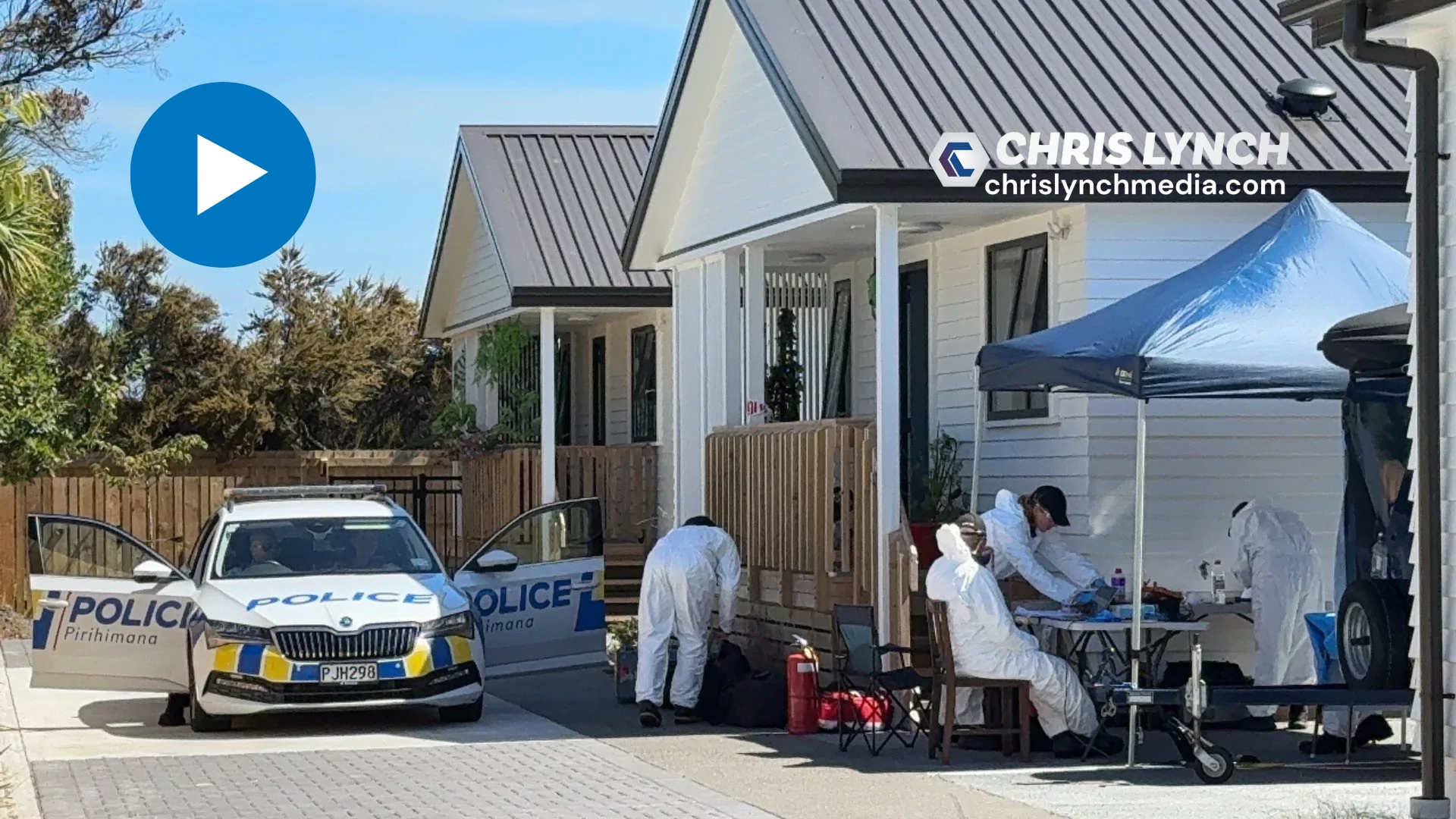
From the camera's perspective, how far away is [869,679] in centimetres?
1374

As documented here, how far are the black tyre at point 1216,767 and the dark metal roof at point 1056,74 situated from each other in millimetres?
5035

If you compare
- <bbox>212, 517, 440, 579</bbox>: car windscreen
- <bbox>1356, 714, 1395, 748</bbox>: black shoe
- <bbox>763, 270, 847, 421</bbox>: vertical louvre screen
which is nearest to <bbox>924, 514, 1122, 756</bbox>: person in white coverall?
<bbox>1356, 714, 1395, 748</bbox>: black shoe

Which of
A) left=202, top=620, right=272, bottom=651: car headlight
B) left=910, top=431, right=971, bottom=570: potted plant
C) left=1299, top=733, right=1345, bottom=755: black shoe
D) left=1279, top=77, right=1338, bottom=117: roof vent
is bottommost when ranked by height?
left=1299, top=733, right=1345, bottom=755: black shoe

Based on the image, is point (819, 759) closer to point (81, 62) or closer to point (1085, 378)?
point (1085, 378)

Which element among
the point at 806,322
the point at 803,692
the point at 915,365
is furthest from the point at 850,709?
the point at 806,322

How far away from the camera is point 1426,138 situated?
31.7 feet

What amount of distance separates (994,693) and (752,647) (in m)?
5.32

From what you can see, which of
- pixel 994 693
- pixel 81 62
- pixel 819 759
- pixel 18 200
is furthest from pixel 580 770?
pixel 81 62

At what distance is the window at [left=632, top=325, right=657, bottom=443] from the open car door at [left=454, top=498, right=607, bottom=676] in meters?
10.00

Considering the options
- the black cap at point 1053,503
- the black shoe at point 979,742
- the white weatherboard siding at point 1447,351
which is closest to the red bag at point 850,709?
the black shoe at point 979,742

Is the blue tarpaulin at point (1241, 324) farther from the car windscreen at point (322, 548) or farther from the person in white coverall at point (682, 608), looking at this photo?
the car windscreen at point (322, 548)

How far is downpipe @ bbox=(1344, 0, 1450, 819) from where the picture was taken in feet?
31.2

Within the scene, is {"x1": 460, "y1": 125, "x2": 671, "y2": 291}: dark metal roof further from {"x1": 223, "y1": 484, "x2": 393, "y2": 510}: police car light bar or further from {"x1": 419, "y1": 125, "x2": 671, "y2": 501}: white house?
{"x1": 223, "y1": 484, "x2": 393, "y2": 510}: police car light bar

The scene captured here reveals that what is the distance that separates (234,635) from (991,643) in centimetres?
517
